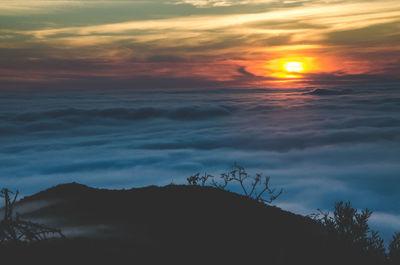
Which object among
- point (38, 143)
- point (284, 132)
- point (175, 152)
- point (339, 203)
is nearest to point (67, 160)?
point (175, 152)

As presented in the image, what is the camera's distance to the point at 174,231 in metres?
4.73

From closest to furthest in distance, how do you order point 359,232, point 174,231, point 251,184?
point 174,231 → point 359,232 → point 251,184

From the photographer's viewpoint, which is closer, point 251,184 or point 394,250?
point 394,250

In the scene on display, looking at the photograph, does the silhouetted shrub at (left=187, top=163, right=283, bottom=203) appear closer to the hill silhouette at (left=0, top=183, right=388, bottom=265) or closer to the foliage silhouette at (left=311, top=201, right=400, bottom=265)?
the hill silhouette at (left=0, top=183, right=388, bottom=265)

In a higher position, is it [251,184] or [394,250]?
[251,184]

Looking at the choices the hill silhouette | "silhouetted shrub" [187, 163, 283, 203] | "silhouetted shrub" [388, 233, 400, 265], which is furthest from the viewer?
"silhouetted shrub" [187, 163, 283, 203]

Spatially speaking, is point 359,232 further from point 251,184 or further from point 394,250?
point 251,184

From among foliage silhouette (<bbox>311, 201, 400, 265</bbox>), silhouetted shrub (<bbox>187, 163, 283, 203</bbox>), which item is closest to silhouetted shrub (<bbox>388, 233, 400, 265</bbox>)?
foliage silhouette (<bbox>311, 201, 400, 265</bbox>)

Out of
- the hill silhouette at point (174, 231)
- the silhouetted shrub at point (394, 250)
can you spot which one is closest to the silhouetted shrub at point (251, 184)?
the hill silhouette at point (174, 231)

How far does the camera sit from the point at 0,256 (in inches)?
134

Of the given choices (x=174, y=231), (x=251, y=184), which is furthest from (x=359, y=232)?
(x=174, y=231)

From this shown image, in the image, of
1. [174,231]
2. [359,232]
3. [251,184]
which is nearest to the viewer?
[174,231]

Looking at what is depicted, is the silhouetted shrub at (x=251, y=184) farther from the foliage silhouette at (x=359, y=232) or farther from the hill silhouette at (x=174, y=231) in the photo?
the foliage silhouette at (x=359, y=232)

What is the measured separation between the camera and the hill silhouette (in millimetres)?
3867
